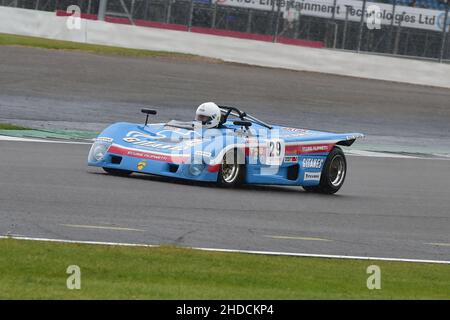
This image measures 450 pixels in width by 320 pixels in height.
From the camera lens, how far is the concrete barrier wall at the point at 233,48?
30.4 m

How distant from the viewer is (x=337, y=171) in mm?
14922

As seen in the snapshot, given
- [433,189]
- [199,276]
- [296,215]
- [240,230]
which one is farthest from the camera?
[433,189]

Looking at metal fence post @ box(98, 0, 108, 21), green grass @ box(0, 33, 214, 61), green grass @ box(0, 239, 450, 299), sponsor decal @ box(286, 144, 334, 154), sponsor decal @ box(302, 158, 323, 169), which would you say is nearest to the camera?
green grass @ box(0, 239, 450, 299)

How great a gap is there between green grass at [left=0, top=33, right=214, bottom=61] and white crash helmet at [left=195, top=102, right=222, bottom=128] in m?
15.9

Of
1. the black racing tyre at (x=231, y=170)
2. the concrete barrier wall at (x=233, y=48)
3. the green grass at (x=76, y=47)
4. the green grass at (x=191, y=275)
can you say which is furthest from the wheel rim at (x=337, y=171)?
the green grass at (x=76, y=47)

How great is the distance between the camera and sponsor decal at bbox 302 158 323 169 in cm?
1443

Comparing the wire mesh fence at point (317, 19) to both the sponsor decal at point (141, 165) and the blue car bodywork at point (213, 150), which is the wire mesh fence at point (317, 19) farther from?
the sponsor decal at point (141, 165)

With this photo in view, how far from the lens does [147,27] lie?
31375 millimetres

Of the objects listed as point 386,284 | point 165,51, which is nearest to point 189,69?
point 165,51

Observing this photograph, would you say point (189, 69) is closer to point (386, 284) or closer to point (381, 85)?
point (381, 85)

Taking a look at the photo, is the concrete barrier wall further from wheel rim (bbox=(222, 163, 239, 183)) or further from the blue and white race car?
wheel rim (bbox=(222, 163, 239, 183))

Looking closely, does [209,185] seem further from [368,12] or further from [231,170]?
[368,12]

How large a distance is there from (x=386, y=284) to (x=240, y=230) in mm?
2488

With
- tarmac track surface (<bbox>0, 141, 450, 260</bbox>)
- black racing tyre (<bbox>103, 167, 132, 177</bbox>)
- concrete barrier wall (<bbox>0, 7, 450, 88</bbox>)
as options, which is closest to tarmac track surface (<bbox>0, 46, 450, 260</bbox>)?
tarmac track surface (<bbox>0, 141, 450, 260</bbox>)
